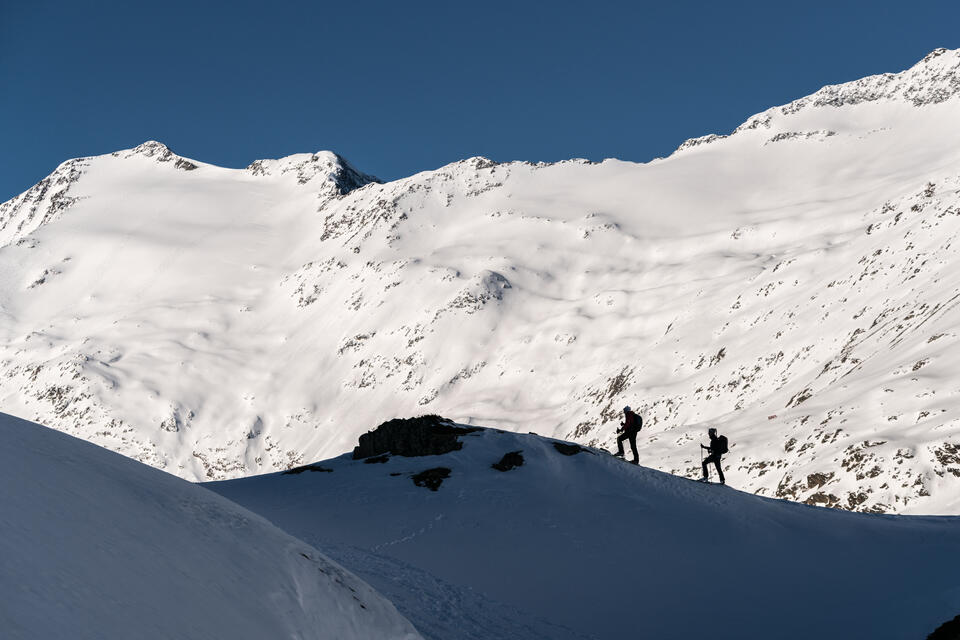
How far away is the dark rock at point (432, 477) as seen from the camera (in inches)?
883

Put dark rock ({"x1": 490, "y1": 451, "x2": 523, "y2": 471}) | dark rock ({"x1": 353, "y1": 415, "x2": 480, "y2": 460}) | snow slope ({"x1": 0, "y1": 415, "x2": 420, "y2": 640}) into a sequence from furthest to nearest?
dark rock ({"x1": 353, "y1": 415, "x2": 480, "y2": 460}) < dark rock ({"x1": 490, "y1": 451, "x2": 523, "y2": 471}) < snow slope ({"x1": 0, "y1": 415, "x2": 420, "y2": 640})

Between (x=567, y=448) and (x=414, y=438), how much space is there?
5.30 meters

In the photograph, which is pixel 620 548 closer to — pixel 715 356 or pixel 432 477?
pixel 432 477

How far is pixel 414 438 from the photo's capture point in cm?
2658

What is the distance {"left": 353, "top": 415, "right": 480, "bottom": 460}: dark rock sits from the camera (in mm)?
25875

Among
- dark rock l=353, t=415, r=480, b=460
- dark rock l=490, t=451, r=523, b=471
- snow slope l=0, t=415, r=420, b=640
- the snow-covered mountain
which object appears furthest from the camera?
the snow-covered mountain

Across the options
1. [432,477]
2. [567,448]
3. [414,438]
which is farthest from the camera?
[414,438]

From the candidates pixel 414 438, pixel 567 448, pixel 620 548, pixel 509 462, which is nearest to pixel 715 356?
pixel 567 448

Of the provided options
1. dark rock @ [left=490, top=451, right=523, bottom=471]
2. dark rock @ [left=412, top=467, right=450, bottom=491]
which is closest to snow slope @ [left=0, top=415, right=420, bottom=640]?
dark rock @ [left=412, top=467, right=450, bottom=491]

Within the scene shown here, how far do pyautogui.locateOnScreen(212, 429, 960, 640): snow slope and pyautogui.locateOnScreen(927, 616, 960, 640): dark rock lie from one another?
18 centimetres

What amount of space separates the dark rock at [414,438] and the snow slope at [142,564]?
15.4 meters

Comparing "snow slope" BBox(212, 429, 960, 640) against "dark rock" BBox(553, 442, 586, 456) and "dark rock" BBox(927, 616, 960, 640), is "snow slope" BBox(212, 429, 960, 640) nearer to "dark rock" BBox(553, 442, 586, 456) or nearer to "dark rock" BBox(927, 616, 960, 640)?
"dark rock" BBox(927, 616, 960, 640)

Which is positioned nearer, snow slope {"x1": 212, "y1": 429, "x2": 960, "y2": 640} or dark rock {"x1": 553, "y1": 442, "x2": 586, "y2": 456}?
snow slope {"x1": 212, "y1": 429, "x2": 960, "y2": 640}

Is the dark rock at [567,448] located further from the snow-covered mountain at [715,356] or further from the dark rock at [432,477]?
the snow-covered mountain at [715,356]
